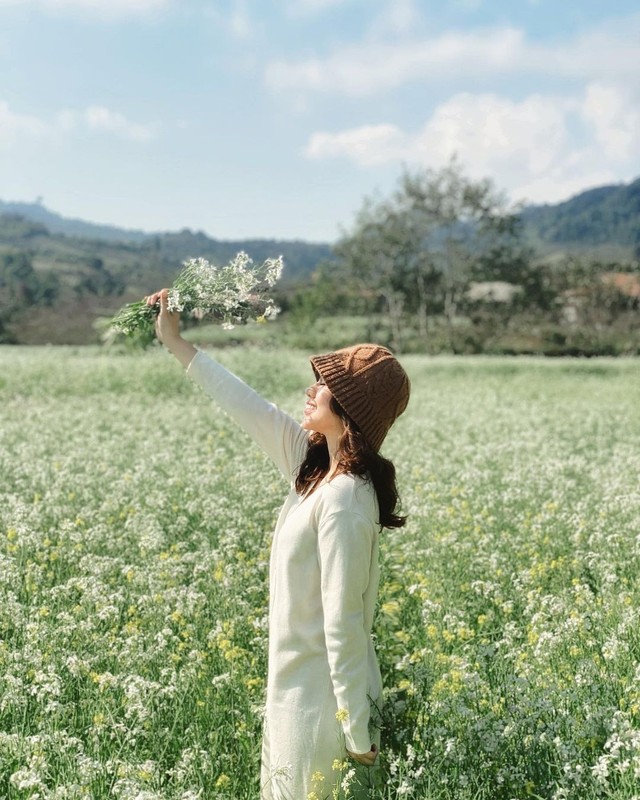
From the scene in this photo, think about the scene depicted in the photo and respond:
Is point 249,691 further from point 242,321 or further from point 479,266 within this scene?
point 479,266

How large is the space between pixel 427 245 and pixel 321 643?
51.1 metres

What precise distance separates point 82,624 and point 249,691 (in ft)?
3.44

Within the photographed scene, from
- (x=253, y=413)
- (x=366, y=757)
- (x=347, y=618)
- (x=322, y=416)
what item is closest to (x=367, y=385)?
(x=322, y=416)

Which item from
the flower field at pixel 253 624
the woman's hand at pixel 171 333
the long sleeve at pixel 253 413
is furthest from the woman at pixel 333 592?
the woman's hand at pixel 171 333

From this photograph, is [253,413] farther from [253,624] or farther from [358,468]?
[253,624]

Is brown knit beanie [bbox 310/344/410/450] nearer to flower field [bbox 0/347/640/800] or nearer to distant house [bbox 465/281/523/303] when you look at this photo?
flower field [bbox 0/347/640/800]

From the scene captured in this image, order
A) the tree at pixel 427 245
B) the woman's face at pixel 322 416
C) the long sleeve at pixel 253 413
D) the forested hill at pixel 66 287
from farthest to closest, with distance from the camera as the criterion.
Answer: the forested hill at pixel 66 287, the tree at pixel 427 245, the long sleeve at pixel 253 413, the woman's face at pixel 322 416

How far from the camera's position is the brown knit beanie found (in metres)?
3.75

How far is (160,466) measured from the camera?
10.3 metres

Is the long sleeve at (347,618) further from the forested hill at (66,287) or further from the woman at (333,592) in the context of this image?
the forested hill at (66,287)

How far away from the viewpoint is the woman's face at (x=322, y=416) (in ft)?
12.7

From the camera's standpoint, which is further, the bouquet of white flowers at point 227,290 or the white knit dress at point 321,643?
the bouquet of white flowers at point 227,290

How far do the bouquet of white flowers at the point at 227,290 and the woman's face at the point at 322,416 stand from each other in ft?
1.90

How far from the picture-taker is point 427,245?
53.2 metres
